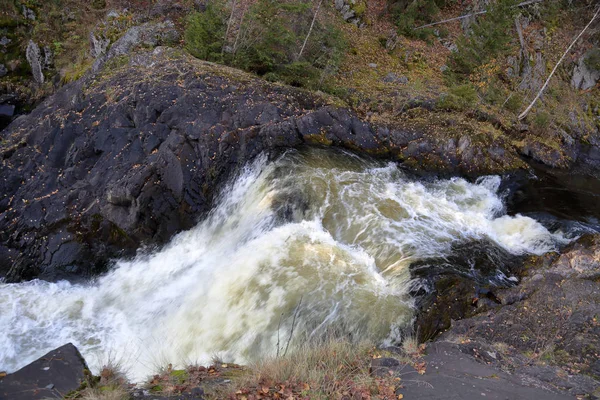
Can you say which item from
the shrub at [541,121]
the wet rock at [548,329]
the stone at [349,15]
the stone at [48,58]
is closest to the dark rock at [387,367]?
the wet rock at [548,329]

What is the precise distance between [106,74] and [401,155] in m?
10.5

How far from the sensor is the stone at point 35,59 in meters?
18.0

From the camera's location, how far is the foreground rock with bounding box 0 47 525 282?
963 cm

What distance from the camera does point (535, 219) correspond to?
11375 mm

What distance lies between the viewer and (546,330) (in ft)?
21.1

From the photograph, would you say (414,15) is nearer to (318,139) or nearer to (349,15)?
(349,15)

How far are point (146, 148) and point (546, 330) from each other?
1008 centimetres

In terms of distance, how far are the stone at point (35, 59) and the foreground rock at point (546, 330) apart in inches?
805

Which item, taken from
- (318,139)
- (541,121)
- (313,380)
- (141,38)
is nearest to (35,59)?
(141,38)

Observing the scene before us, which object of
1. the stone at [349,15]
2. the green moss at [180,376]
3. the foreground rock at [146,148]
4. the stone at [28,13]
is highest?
the stone at [349,15]

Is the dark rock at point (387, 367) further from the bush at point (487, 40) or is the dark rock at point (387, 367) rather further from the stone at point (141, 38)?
the bush at point (487, 40)

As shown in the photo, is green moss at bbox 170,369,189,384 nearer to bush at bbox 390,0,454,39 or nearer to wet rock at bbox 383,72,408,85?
wet rock at bbox 383,72,408,85

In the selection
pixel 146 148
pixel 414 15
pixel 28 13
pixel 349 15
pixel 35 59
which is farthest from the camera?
Result: pixel 349 15

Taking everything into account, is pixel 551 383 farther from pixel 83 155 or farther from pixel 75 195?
pixel 83 155
